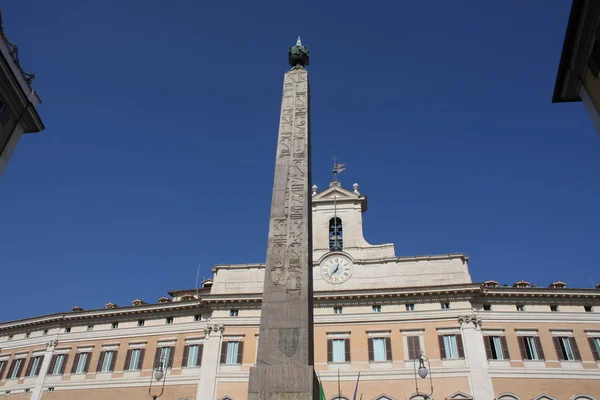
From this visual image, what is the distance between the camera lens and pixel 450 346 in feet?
76.3

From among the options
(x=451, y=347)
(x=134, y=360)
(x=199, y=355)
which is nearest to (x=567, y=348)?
(x=451, y=347)

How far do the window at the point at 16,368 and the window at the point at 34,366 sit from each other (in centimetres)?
61

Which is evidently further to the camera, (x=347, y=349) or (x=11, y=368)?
(x=11, y=368)

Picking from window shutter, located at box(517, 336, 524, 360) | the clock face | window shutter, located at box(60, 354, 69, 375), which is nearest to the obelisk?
the clock face

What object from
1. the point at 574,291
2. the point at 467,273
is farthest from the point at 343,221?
the point at 574,291

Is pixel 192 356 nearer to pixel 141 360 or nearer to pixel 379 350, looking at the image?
pixel 141 360

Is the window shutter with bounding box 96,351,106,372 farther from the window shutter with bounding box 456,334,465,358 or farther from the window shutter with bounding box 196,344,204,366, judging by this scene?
the window shutter with bounding box 456,334,465,358

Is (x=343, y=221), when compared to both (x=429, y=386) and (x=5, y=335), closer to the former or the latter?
(x=429, y=386)

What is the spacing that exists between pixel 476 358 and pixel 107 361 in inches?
742

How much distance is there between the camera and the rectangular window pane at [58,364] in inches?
1049

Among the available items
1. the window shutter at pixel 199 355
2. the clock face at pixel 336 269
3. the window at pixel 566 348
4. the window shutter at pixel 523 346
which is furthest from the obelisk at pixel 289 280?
the window at pixel 566 348

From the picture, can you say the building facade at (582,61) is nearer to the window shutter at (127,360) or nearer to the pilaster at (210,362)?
the pilaster at (210,362)

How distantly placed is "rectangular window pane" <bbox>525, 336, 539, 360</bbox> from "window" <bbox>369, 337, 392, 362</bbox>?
6363 millimetres

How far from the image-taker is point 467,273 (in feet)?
82.6
